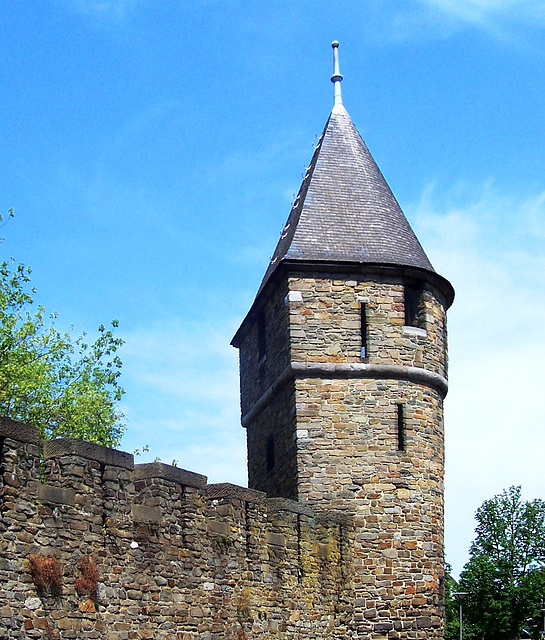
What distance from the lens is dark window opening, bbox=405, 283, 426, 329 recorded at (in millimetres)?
17672

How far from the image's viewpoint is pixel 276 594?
1395 centimetres

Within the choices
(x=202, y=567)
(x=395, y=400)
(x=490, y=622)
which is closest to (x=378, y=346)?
(x=395, y=400)

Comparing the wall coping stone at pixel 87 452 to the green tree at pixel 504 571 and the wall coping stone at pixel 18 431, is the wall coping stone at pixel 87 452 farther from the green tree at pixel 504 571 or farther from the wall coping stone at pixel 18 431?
the green tree at pixel 504 571

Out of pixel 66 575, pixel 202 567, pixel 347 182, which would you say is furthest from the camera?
pixel 347 182

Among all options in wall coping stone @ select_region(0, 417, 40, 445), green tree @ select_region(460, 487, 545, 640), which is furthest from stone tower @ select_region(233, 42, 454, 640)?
green tree @ select_region(460, 487, 545, 640)

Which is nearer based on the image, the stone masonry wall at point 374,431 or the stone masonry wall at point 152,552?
the stone masonry wall at point 152,552

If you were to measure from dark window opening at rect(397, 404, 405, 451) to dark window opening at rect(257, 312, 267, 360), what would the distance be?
2.80 metres

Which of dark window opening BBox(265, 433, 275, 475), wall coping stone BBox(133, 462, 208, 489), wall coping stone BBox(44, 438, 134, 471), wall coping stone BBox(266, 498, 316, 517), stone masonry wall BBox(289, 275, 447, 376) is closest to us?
wall coping stone BBox(44, 438, 134, 471)

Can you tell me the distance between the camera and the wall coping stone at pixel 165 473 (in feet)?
39.1

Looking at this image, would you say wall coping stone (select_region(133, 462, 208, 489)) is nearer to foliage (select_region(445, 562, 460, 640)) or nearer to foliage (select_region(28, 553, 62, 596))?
foliage (select_region(28, 553, 62, 596))

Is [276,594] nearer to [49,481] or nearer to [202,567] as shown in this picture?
[202,567]

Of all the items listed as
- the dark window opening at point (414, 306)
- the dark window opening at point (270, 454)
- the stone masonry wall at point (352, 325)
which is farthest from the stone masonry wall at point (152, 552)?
the dark window opening at point (414, 306)

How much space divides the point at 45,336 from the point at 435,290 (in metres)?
9.24

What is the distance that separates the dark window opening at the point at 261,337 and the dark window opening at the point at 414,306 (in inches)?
98.3
